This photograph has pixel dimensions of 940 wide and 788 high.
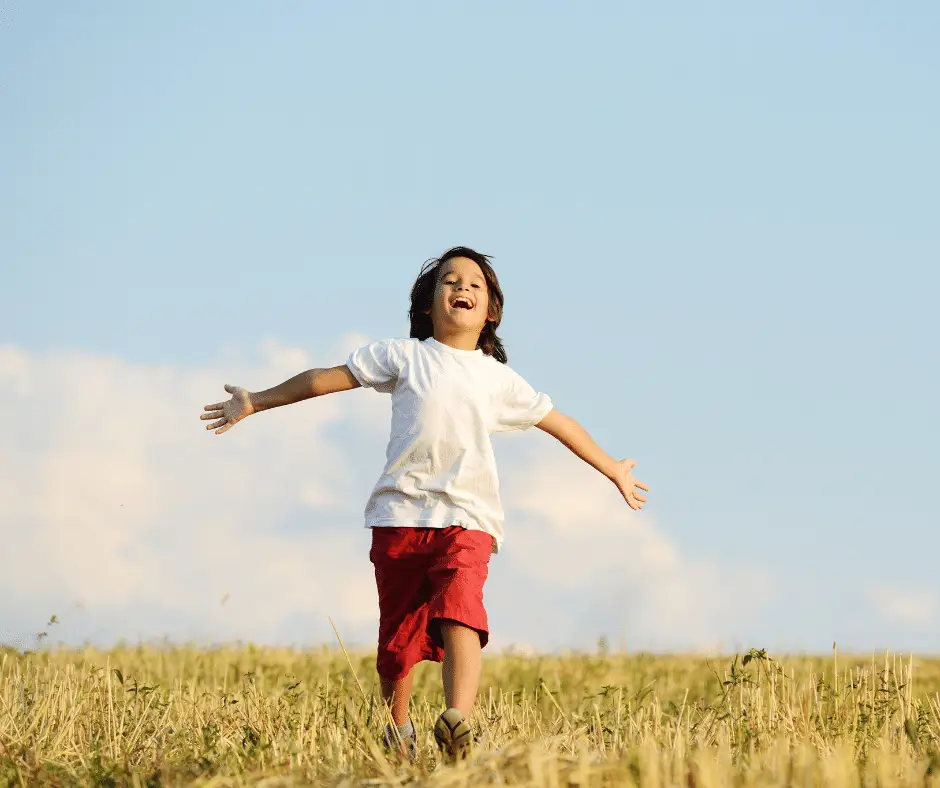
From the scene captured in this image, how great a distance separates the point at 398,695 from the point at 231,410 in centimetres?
152

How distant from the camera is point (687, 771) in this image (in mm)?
3463

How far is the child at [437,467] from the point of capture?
203 inches

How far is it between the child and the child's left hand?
51 cm

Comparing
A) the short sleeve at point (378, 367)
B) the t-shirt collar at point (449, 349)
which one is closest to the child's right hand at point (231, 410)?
the short sleeve at point (378, 367)

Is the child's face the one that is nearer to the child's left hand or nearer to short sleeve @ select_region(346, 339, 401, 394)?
short sleeve @ select_region(346, 339, 401, 394)

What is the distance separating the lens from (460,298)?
18.4 feet

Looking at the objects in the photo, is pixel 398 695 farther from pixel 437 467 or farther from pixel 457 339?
pixel 457 339

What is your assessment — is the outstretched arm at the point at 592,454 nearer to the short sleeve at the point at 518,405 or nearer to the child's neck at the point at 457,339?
the short sleeve at the point at 518,405

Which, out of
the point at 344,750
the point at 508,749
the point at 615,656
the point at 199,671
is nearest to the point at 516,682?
the point at 615,656

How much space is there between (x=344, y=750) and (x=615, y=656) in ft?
17.9

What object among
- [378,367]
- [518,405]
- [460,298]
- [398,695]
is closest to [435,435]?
[378,367]

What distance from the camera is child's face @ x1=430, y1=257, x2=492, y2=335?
5598mm

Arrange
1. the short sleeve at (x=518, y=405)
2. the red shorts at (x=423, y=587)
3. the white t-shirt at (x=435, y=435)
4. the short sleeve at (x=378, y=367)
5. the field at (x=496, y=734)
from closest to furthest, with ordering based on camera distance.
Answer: the field at (x=496, y=734), the red shorts at (x=423, y=587), the white t-shirt at (x=435, y=435), the short sleeve at (x=378, y=367), the short sleeve at (x=518, y=405)

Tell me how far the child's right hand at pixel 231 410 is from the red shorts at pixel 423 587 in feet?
2.75
